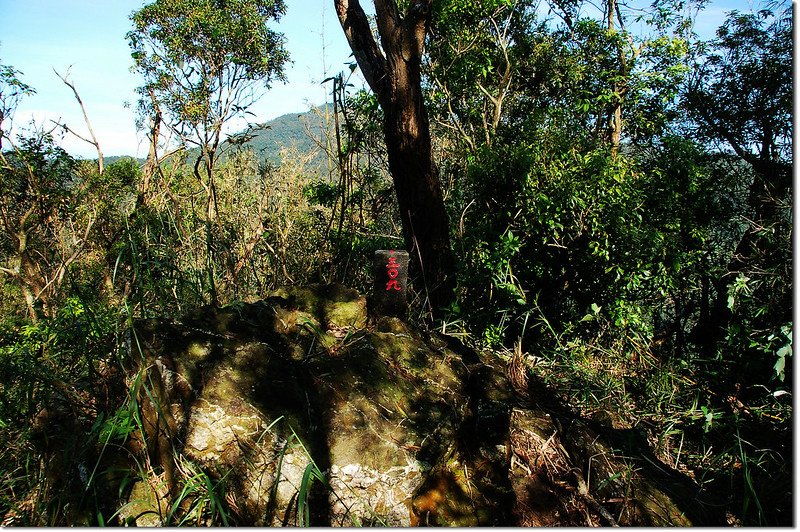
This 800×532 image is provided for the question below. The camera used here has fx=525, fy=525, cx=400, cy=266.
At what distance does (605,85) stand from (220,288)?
576 centimetres

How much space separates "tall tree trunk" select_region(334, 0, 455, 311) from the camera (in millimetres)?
3332

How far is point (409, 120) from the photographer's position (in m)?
3.44

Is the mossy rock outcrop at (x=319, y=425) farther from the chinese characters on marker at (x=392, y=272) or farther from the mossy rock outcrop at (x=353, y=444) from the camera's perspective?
the chinese characters on marker at (x=392, y=272)

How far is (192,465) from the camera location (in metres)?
1.45

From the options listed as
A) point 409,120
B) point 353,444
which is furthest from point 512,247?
point 353,444

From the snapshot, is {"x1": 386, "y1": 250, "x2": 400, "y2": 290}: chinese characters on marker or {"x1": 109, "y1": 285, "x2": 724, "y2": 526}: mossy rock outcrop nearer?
{"x1": 109, "y1": 285, "x2": 724, "y2": 526}: mossy rock outcrop

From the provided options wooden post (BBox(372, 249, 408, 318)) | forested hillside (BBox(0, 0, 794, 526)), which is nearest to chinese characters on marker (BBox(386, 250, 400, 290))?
wooden post (BBox(372, 249, 408, 318))

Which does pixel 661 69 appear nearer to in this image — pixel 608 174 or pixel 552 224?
pixel 608 174

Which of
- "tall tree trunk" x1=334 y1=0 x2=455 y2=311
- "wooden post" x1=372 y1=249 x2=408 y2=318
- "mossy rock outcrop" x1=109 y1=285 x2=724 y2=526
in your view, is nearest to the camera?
"mossy rock outcrop" x1=109 y1=285 x2=724 y2=526

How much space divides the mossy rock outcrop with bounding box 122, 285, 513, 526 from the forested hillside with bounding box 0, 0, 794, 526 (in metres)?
0.09

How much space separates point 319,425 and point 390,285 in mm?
1132

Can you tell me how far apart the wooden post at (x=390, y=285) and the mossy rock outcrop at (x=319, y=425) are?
59 cm

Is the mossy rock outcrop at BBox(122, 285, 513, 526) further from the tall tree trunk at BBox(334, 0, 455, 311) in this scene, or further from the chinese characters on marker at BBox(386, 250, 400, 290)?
the tall tree trunk at BBox(334, 0, 455, 311)

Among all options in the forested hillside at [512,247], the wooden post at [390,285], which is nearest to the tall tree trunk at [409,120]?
the forested hillside at [512,247]
